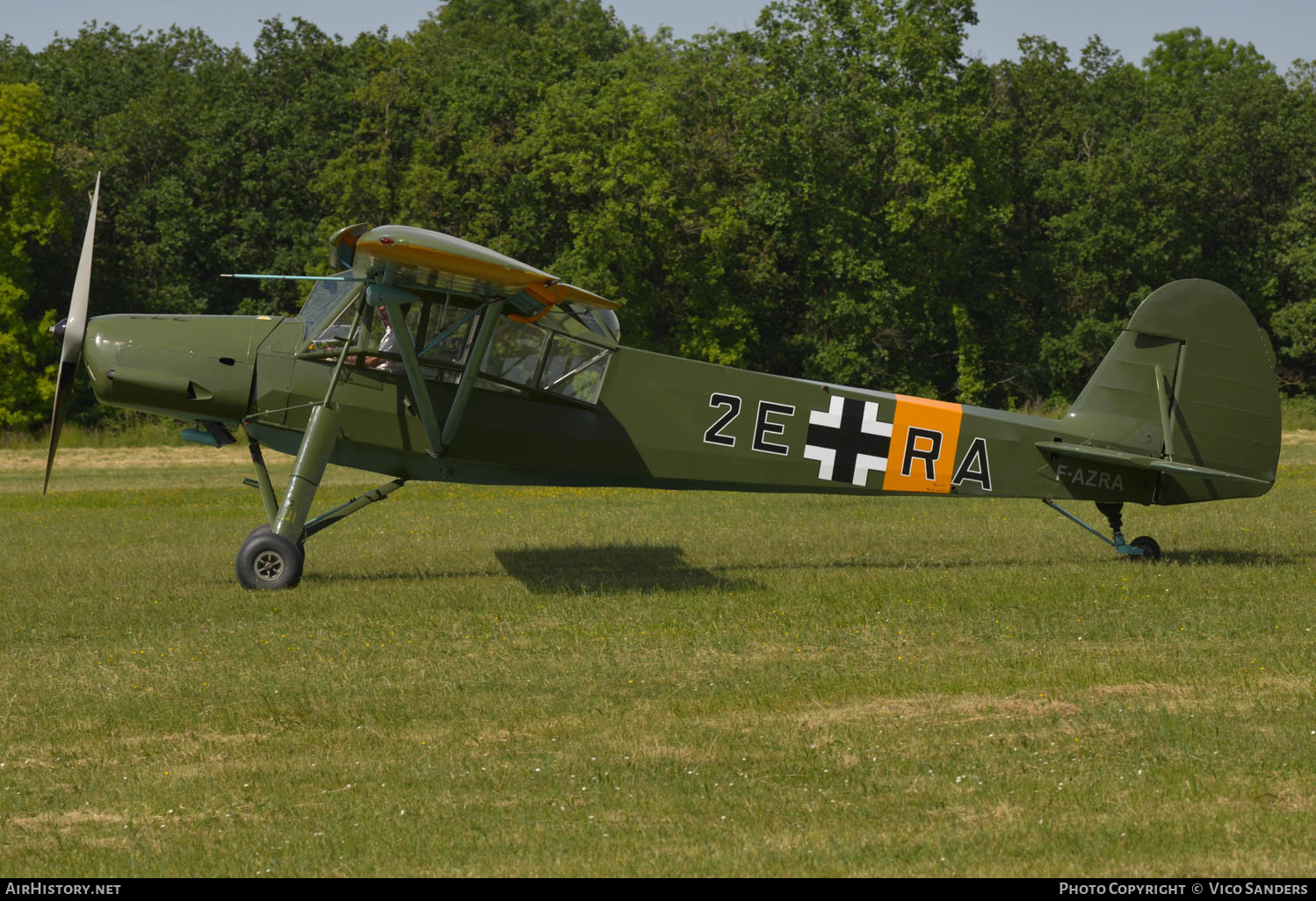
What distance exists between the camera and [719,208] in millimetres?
42250

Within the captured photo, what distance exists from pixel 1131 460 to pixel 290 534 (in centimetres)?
832

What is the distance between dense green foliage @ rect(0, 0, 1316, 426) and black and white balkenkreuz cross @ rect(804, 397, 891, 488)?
1090 inches

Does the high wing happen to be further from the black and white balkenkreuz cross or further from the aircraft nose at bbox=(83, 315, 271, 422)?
the black and white balkenkreuz cross

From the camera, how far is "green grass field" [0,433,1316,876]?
6.15 m

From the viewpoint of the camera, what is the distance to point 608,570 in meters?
14.2

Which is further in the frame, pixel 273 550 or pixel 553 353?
pixel 553 353

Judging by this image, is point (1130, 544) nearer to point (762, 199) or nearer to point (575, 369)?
point (575, 369)

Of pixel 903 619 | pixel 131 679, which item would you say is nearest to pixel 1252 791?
pixel 903 619

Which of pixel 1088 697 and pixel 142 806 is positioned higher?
pixel 1088 697

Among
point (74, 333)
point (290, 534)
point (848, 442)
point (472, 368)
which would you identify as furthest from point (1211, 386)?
point (74, 333)

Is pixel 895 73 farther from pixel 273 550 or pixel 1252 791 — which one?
pixel 1252 791

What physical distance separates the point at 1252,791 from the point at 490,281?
7476mm

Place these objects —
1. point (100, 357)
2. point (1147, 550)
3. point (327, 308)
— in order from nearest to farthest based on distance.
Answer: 1. point (100, 357)
2. point (327, 308)
3. point (1147, 550)

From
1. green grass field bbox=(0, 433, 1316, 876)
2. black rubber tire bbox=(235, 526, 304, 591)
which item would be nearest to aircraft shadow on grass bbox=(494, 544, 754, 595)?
green grass field bbox=(0, 433, 1316, 876)
